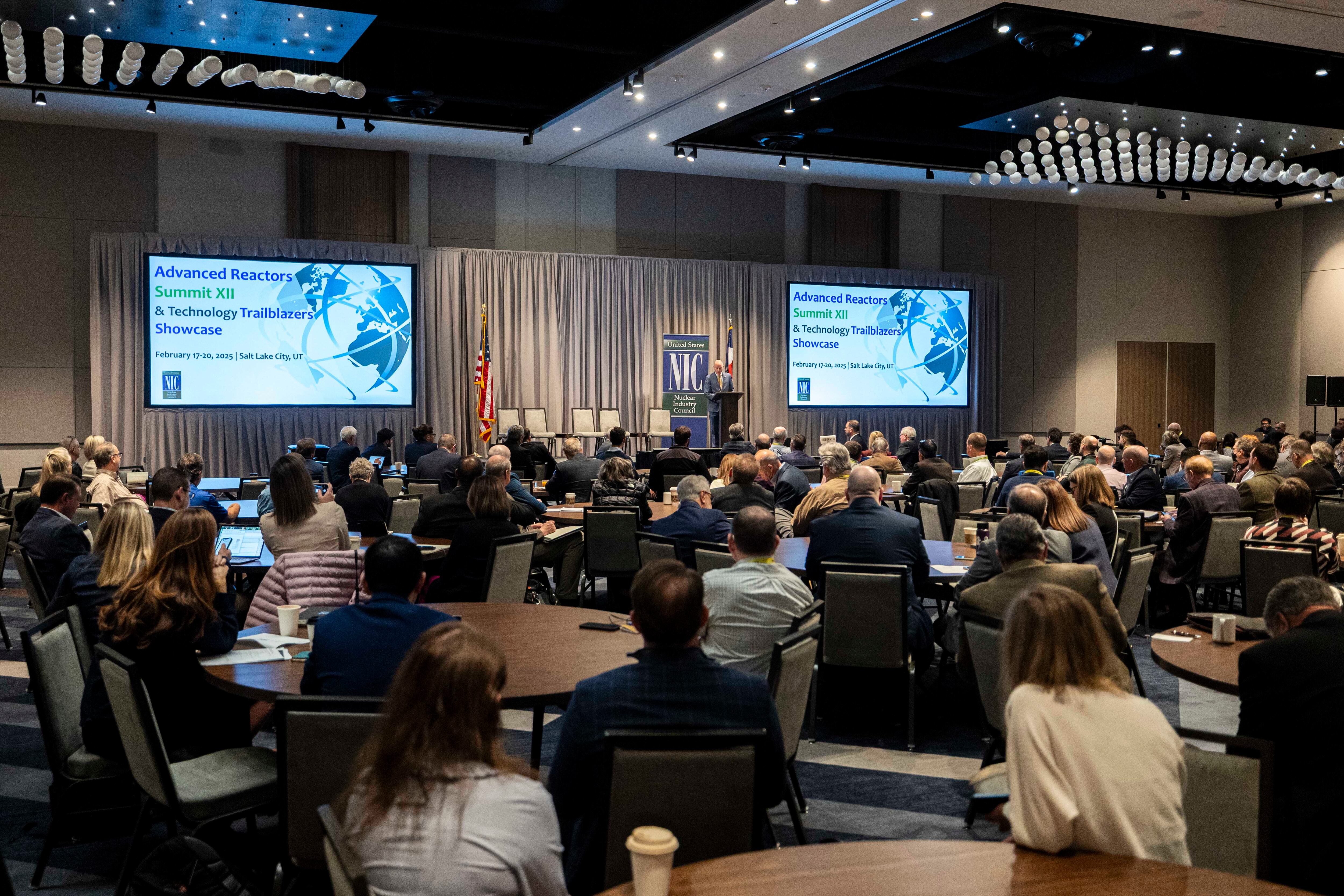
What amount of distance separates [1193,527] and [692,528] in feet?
12.3

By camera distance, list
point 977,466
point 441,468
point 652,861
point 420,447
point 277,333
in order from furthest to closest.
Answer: point 277,333, point 420,447, point 977,466, point 441,468, point 652,861

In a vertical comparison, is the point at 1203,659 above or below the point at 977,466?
below

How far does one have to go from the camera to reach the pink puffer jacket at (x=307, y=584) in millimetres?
4312

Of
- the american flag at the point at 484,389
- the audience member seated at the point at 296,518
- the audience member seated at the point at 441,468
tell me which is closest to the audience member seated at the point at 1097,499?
the audience member seated at the point at 296,518

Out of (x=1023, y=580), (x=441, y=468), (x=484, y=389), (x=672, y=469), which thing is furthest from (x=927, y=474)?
(x=484, y=389)

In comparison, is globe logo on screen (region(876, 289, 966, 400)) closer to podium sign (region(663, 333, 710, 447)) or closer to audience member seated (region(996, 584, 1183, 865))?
podium sign (region(663, 333, 710, 447))

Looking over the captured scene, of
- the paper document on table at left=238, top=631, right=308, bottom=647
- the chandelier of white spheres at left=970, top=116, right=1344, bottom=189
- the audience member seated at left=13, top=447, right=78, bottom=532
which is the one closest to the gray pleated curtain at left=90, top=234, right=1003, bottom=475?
the chandelier of white spheres at left=970, top=116, right=1344, bottom=189

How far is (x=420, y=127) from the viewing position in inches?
537

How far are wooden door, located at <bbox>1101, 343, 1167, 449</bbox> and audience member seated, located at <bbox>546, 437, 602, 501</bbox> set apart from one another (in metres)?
13.8

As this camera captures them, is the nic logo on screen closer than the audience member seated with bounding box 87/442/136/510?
No

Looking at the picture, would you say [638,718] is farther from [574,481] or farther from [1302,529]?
[574,481]

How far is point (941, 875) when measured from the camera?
6.29 feet

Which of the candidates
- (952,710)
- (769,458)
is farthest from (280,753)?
(769,458)

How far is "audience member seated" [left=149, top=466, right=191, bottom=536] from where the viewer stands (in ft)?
A: 18.7
